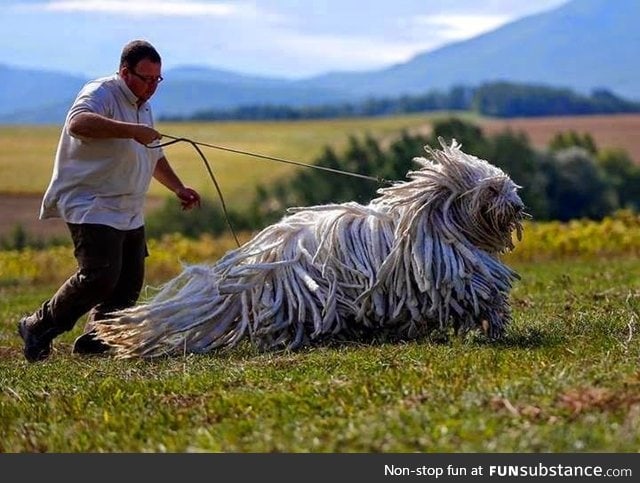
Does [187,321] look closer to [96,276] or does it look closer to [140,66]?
[96,276]

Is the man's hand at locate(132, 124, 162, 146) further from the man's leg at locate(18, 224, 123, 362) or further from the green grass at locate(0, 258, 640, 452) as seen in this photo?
the green grass at locate(0, 258, 640, 452)

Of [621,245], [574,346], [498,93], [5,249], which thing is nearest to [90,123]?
[574,346]

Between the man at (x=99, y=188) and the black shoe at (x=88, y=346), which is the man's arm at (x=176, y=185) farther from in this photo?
the black shoe at (x=88, y=346)

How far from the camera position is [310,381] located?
6555mm

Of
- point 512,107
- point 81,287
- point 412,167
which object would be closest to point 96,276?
point 81,287

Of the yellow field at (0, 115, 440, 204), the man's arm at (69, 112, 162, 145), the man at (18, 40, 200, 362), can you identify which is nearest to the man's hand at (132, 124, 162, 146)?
the man's arm at (69, 112, 162, 145)

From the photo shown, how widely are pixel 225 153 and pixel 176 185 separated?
63395 millimetres

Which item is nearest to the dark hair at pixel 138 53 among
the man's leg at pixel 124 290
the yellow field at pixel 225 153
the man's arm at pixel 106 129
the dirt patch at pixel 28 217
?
the man's arm at pixel 106 129

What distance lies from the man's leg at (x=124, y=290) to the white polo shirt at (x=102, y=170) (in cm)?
36

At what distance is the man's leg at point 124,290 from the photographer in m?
9.20

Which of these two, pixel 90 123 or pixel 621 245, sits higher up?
pixel 90 123

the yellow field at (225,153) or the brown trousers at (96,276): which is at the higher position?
the brown trousers at (96,276)

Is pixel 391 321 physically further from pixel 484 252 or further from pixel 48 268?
pixel 48 268
